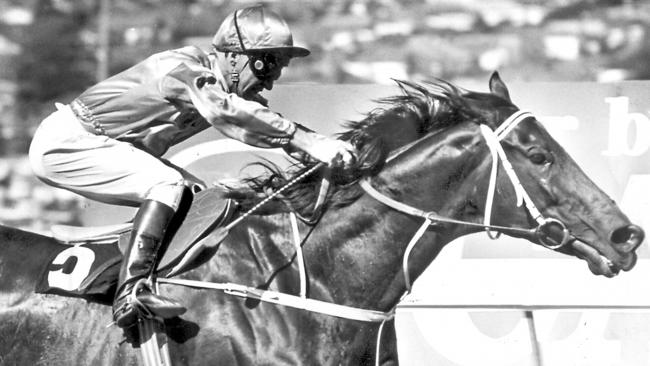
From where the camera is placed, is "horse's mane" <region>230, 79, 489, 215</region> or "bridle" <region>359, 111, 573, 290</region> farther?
"horse's mane" <region>230, 79, 489, 215</region>

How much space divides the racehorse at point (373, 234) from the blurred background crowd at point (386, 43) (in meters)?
1.76

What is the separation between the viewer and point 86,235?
138 inches

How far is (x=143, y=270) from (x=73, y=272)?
368 millimetres

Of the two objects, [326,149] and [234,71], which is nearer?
[326,149]

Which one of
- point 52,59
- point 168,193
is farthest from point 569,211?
point 52,59

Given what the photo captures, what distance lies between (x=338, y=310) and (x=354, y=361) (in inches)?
6.9

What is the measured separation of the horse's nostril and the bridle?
0.52 feet

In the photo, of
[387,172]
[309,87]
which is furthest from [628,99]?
[387,172]

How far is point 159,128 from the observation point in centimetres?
351

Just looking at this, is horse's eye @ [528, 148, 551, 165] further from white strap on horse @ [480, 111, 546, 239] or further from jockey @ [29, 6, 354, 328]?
jockey @ [29, 6, 354, 328]

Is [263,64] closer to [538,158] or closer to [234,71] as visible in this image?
[234,71]

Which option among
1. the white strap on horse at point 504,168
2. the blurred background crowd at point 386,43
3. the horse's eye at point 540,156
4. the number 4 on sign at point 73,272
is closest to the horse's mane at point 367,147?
the white strap on horse at point 504,168

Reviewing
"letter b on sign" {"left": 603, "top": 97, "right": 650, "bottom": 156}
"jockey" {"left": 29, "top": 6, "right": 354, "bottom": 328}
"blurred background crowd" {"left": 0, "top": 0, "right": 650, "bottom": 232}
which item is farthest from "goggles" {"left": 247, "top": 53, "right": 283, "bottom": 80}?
"letter b on sign" {"left": 603, "top": 97, "right": 650, "bottom": 156}

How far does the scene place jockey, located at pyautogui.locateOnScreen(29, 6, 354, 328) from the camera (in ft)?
10.3
